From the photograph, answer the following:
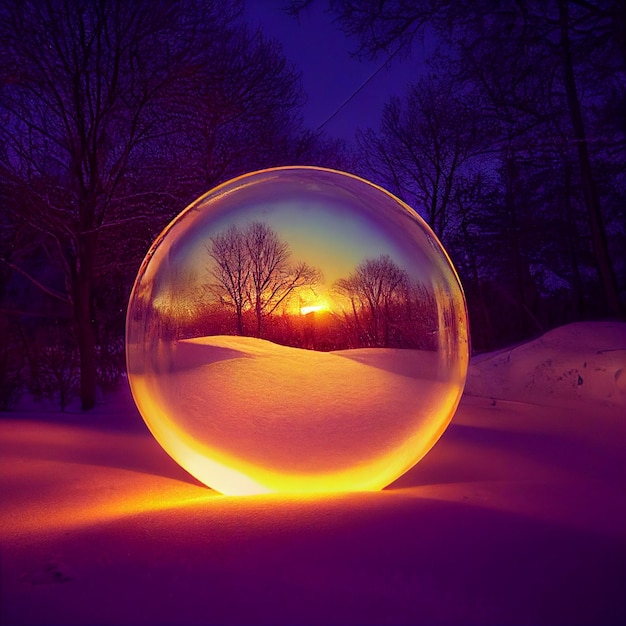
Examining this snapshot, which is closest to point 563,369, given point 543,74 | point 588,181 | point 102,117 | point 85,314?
point 588,181

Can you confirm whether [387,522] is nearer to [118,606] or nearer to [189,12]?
[118,606]

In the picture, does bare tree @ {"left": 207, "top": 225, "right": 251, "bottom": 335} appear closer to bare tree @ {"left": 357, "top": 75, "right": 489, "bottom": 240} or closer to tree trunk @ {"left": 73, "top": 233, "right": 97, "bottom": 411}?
tree trunk @ {"left": 73, "top": 233, "right": 97, "bottom": 411}

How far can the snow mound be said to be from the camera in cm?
711

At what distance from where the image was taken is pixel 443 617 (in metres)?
1.66

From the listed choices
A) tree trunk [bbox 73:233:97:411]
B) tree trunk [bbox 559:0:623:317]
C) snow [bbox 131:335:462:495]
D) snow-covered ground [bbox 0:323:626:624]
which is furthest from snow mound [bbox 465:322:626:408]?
tree trunk [bbox 73:233:97:411]

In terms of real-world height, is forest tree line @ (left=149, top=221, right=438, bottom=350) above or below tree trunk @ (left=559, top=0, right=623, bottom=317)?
below

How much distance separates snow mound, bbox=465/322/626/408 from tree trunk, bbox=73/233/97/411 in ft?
20.3

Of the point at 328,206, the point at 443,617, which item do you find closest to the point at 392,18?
the point at 328,206

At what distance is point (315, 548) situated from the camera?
6.61 ft

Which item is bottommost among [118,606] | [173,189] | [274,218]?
[118,606]

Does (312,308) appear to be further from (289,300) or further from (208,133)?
(208,133)

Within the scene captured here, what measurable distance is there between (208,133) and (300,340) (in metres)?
9.21

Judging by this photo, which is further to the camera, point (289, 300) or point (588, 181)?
point (588, 181)

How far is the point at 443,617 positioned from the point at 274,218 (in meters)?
1.76
